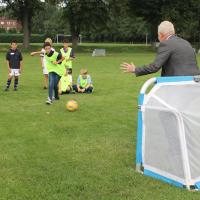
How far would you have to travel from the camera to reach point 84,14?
55.4 metres

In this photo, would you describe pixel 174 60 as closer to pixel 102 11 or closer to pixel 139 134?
pixel 139 134

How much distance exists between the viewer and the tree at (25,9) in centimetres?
5375

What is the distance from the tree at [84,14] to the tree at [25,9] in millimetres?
3857

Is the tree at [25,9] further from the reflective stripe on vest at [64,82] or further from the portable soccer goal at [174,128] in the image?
the portable soccer goal at [174,128]

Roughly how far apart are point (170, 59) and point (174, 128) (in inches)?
49.1

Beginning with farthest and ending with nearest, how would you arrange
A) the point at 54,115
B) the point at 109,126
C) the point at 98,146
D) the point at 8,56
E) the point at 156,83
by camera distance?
1. the point at 8,56
2. the point at 54,115
3. the point at 109,126
4. the point at 98,146
5. the point at 156,83

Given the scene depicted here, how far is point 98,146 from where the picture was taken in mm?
8031

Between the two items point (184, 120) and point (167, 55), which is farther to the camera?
point (167, 55)

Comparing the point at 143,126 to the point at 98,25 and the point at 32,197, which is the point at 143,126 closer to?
the point at 32,197

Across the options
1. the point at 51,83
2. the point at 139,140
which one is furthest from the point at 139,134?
the point at 51,83

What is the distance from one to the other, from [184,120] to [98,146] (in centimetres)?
255

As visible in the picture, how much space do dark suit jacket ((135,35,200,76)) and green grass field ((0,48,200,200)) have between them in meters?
1.54

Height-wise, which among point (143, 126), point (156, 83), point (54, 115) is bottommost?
point (54, 115)

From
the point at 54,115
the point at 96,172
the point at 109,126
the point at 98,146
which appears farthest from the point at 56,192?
the point at 54,115
